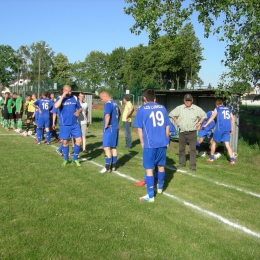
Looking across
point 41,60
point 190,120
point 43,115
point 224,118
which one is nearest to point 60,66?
point 41,60

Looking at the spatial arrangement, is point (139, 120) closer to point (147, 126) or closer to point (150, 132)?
point (147, 126)

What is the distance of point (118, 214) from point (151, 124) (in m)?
1.68

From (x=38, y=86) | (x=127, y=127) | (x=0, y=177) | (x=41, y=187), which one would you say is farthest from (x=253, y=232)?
(x=38, y=86)

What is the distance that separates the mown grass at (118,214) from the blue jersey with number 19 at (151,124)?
109 cm

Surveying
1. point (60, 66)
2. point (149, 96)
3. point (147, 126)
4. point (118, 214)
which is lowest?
point (118, 214)

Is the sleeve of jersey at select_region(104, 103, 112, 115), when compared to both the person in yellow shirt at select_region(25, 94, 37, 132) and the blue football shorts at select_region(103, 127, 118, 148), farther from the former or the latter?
the person in yellow shirt at select_region(25, 94, 37, 132)

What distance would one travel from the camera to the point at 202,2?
38.0ft

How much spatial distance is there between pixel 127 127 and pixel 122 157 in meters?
1.99

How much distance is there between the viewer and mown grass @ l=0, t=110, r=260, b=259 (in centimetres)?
423

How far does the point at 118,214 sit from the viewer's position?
541cm

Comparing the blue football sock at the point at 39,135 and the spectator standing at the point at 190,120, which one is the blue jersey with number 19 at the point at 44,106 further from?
the spectator standing at the point at 190,120

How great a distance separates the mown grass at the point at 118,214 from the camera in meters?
4.23

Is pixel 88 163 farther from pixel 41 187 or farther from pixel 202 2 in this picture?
pixel 202 2

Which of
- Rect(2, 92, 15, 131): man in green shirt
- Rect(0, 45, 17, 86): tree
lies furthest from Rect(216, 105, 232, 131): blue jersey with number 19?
Rect(0, 45, 17, 86): tree
